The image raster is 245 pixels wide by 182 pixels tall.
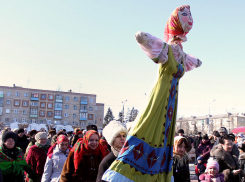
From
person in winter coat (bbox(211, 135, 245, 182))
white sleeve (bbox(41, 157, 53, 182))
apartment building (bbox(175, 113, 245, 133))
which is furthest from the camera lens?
apartment building (bbox(175, 113, 245, 133))

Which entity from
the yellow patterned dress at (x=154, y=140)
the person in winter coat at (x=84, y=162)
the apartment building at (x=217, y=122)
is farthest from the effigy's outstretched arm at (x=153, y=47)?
the apartment building at (x=217, y=122)

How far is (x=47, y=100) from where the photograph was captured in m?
70.9

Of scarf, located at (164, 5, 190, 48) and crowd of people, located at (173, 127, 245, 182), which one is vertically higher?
scarf, located at (164, 5, 190, 48)

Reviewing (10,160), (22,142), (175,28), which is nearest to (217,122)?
(22,142)

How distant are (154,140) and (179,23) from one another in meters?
1.33

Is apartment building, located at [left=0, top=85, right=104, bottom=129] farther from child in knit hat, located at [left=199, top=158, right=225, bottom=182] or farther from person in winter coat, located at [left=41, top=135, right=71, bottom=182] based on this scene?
child in knit hat, located at [left=199, top=158, right=225, bottom=182]

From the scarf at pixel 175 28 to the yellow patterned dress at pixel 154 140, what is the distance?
1.39 feet

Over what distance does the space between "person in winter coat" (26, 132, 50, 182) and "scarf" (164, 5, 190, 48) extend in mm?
4910

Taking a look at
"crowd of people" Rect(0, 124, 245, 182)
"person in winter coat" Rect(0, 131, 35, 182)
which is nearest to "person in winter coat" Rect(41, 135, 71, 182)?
"crowd of people" Rect(0, 124, 245, 182)

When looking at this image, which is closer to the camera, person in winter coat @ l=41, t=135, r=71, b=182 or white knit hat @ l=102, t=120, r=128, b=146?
white knit hat @ l=102, t=120, r=128, b=146

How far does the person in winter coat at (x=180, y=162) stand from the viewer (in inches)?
183

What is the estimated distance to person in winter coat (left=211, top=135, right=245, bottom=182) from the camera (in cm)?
582

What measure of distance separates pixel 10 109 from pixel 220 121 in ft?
241

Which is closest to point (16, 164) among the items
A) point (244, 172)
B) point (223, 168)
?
point (223, 168)
